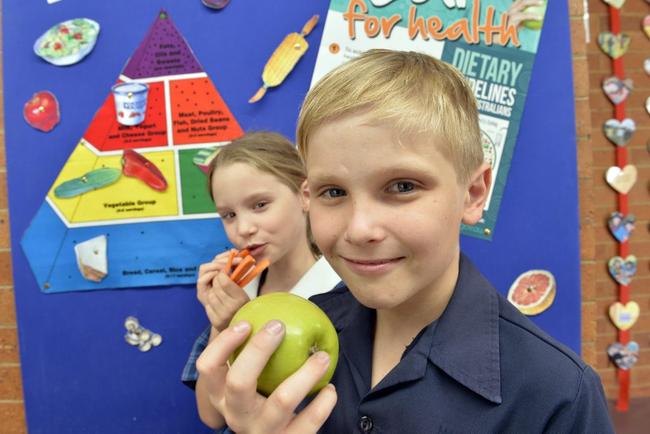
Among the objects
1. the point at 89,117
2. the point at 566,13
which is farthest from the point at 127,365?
the point at 566,13

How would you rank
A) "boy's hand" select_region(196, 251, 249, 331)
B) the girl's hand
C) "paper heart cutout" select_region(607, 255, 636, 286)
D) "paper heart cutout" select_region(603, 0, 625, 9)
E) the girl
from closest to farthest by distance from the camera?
"boy's hand" select_region(196, 251, 249, 331) → the girl → the girl's hand → "paper heart cutout" select_region(603, 0, 625, 9) → "paper heart cutout" select_region(607, 255, 636, 286)

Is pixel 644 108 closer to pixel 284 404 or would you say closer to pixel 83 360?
pixel 284 404

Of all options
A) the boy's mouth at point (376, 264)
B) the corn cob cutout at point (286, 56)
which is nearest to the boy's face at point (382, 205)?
the boy's mouth at point (376, 264)

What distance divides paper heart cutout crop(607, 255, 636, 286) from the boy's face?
1.19 meters

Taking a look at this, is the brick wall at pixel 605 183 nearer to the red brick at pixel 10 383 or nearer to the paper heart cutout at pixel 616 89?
the paper heart cutout at pixel 616 89

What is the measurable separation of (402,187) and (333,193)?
83 millimetres

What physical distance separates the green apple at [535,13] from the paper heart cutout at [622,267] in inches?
31.0

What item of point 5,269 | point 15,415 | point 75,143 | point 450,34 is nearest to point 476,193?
point 450,34

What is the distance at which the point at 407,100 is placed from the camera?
0.54m

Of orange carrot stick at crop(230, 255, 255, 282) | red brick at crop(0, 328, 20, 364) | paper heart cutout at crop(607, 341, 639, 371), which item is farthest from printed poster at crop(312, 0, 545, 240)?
red brick at crop(0, 328, 20, 364)

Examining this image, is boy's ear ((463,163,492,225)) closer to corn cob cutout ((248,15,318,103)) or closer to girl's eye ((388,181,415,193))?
girl's eye ((388,181,415,193))

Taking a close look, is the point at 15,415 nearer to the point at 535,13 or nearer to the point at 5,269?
the point at 5,269

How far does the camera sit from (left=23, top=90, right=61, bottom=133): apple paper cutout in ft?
3.89

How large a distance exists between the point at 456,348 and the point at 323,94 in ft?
1.15
